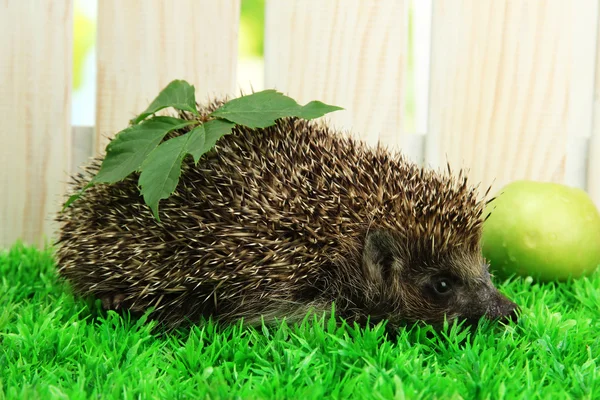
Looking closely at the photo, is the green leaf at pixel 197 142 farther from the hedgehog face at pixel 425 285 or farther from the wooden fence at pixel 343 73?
the wooden fence at pixel 343 73

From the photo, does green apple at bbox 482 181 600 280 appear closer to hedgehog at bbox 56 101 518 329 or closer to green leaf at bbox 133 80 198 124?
hedgehog at bbox 56 101 518 329

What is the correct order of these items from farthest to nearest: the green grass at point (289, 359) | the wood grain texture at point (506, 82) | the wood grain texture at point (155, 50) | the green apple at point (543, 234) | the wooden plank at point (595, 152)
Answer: the wooden plank at point (595, 152)
the wood grain texture at point (506, 82)
the wood grain texture at point (155, 50)
the green apple at point (543, 234)
the green grass at point (289, 359)

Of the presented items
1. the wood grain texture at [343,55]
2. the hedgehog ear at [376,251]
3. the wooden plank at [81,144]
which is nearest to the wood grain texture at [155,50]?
the wooden plank at [81,144]

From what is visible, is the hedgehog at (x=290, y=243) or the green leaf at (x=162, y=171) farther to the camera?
the hedgehog at (x=290, y=243)

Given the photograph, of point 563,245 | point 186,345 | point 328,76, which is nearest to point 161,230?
point 186,345

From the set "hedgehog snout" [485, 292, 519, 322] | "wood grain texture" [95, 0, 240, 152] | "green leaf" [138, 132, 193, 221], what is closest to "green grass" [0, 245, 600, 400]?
"hedgehog snout" [485, 292, 519, 322]

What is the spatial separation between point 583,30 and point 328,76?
1707mm

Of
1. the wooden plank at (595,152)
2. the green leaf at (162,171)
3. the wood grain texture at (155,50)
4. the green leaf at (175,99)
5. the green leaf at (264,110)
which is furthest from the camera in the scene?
the wooden plank at (595,152)

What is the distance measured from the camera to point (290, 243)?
8.24ft

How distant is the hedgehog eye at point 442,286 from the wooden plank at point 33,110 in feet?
7.81

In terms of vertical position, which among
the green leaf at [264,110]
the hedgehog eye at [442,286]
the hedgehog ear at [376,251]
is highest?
the green leaf at [264,110]

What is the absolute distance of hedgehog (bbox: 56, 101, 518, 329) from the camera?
8.25ft

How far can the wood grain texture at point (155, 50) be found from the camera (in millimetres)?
3852

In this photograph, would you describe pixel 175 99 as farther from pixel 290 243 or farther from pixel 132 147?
pixel 290 243
